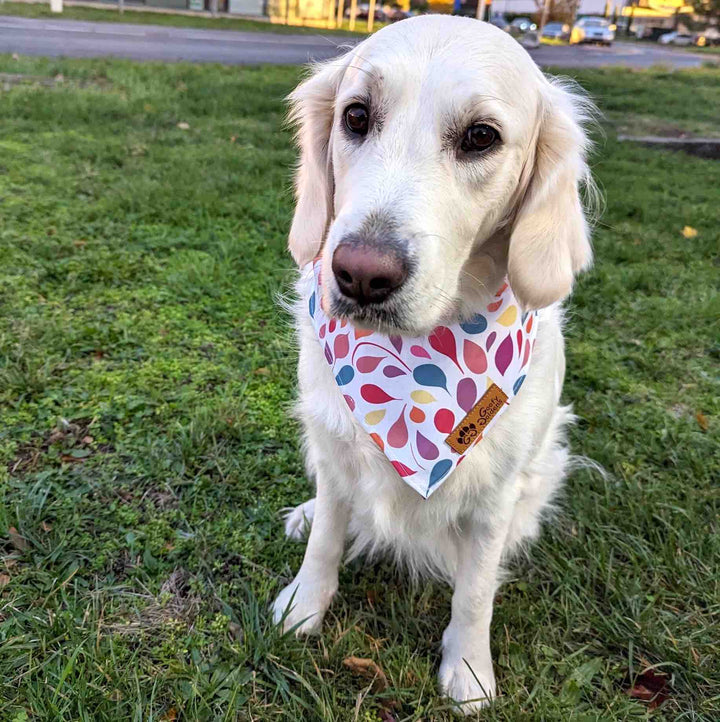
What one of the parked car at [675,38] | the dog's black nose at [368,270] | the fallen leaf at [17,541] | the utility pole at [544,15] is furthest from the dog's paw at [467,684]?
the parked car at [675,38]

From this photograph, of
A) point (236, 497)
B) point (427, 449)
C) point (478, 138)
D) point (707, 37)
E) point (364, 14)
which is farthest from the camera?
point (707, 37)

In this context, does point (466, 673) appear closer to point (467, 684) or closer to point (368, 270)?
point (467, 684)

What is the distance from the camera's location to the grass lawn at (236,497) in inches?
77.0

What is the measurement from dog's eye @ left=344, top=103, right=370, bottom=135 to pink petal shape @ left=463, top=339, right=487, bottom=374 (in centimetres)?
69

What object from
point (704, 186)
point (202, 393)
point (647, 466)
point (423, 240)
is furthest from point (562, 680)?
point (704, 186)

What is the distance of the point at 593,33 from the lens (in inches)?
1346

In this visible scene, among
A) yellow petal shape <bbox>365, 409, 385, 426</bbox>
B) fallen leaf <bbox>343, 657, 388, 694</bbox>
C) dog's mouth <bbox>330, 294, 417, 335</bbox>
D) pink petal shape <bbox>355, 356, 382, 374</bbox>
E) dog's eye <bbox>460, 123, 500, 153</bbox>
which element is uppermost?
dog's eye <bbox>460, 123, 500, 153</bbox>

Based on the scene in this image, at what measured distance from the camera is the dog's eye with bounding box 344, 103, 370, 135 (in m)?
1.70

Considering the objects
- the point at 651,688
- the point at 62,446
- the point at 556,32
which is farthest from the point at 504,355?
the point at 556,32

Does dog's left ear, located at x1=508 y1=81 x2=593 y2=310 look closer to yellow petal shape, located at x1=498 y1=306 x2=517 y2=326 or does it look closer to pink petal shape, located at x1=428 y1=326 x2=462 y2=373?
yellow petal shape, located at x1=498 y1=306 x2=517 y2=326

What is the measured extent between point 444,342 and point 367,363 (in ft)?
0.81

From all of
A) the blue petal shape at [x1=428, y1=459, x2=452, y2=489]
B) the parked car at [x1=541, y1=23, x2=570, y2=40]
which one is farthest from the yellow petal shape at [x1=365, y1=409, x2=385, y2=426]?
the parked car at [x1=541, y1=23, x2=570, y2=40]

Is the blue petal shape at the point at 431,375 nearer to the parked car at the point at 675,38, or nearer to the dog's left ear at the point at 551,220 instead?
the dog's left ear at the point at 551,220

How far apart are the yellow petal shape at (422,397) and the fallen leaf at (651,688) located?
1.15 metres
